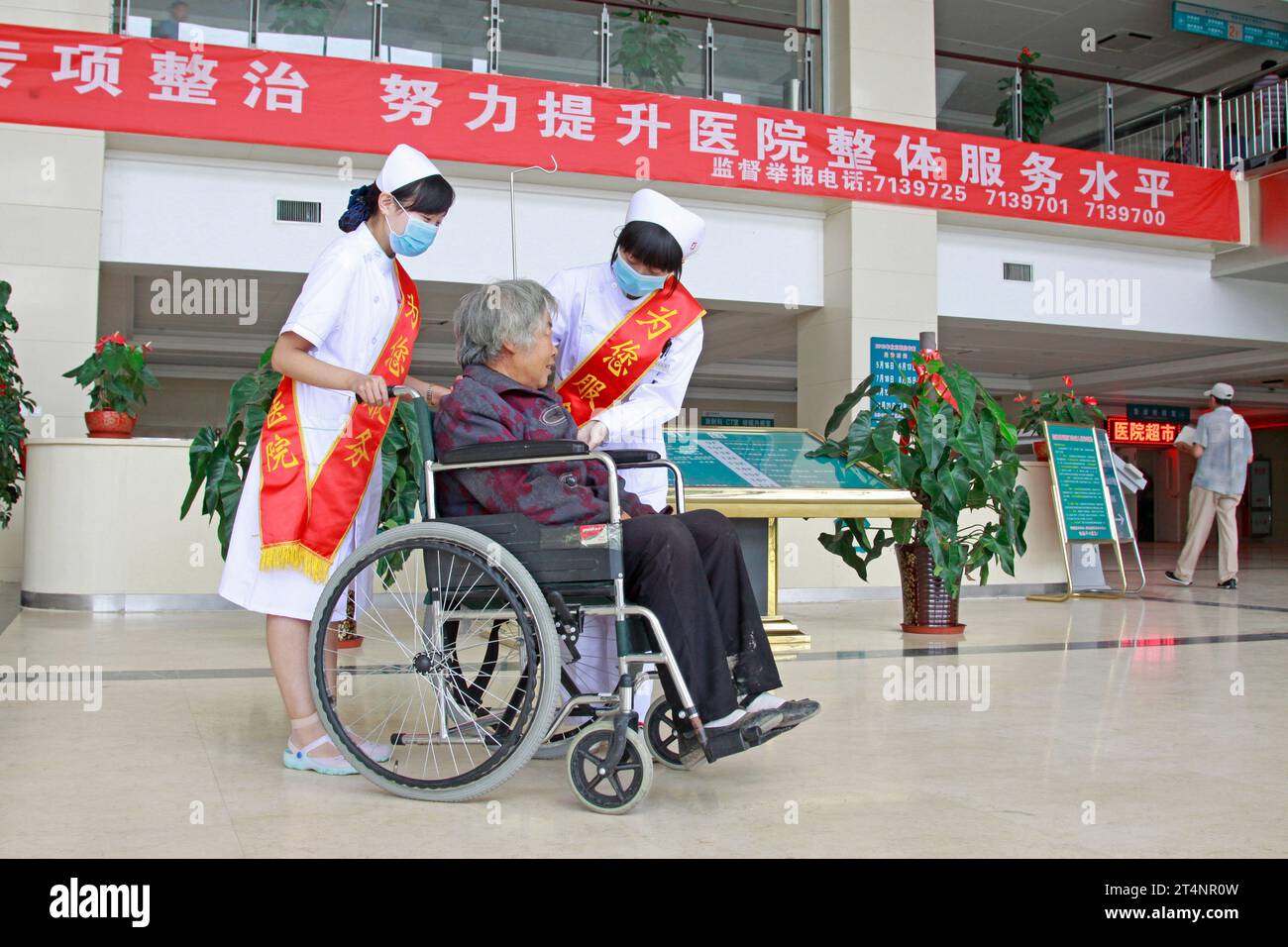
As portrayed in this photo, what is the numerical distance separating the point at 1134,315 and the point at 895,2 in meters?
3.01

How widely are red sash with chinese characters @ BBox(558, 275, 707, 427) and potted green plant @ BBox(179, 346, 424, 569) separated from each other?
5.62 feet

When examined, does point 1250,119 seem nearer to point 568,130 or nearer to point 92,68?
point 568,130

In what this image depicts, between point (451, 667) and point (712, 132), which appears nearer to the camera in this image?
point (451, 667)

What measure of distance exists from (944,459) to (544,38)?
4.02 meters

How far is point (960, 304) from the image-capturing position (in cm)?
818

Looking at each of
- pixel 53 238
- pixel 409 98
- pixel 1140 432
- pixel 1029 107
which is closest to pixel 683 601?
pixel 409 98

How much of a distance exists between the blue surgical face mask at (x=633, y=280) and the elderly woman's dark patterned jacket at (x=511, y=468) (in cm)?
38

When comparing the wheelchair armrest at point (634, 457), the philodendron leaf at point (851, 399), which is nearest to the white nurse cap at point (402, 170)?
the wheelchair armrest at point (634, 457)

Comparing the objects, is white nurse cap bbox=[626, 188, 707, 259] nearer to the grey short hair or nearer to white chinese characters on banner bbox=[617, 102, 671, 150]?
the grey short hair

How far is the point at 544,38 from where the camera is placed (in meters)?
7.16

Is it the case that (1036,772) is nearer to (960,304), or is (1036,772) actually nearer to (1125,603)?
(1125,603)

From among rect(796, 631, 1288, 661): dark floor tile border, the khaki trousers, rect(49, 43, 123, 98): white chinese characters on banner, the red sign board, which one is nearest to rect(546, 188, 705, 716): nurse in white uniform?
rect(796, 631, 1288, 661): dark floor tile border

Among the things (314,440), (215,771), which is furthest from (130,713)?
(314,440)

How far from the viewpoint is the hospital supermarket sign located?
6008 mm
